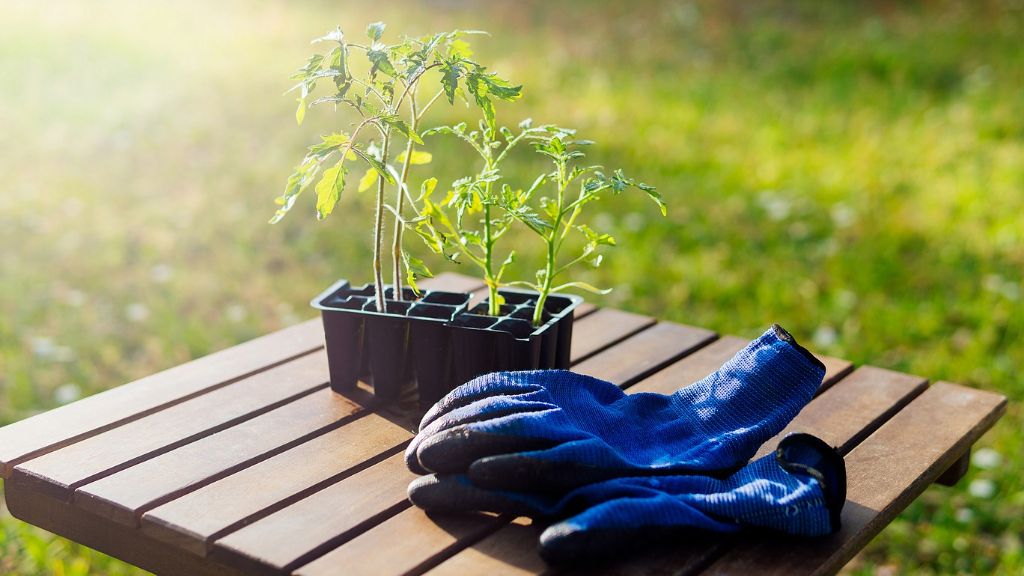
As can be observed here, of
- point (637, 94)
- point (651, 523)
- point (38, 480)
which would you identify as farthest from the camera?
point (637, 94)

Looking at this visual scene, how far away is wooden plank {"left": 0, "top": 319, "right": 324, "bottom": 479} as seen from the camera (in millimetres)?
1566

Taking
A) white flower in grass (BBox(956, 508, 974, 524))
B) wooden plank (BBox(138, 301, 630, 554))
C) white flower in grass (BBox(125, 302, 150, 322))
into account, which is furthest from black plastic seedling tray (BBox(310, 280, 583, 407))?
white flower in grass (BBox(125, 302, 150, 322))

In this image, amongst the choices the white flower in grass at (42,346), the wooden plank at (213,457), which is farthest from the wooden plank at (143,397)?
the white flower in grass at (42,346)

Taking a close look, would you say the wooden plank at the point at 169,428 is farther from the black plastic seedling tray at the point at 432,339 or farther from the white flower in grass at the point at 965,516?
the white flower in grass at the point at 965,516

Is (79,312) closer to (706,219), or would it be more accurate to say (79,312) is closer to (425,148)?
(425,148)

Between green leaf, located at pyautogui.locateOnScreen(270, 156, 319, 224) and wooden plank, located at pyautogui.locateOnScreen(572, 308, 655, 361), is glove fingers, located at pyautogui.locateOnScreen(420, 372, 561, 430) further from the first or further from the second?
wooden plank, located at pyautogui.locateOnScreen(572, 308, 655, 361)

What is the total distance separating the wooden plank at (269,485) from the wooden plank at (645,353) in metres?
0.43

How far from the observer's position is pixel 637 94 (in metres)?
Result: 5.50

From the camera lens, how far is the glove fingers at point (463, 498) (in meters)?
1.31

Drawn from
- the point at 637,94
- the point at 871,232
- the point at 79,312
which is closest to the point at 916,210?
the point at 871,232

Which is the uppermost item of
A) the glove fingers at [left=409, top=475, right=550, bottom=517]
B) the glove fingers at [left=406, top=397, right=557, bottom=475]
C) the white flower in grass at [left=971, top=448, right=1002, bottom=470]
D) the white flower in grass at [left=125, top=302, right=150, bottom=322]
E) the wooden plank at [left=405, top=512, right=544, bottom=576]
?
the glove fingers at [left=406, top=397, right=557, bottom=475]

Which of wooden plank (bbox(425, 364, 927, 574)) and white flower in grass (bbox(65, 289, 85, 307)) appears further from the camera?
white flower in grass (bbox(65, 289, 85, 307))

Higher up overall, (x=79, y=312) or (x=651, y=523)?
(x=651, y=523)

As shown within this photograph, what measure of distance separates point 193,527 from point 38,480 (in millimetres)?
290
